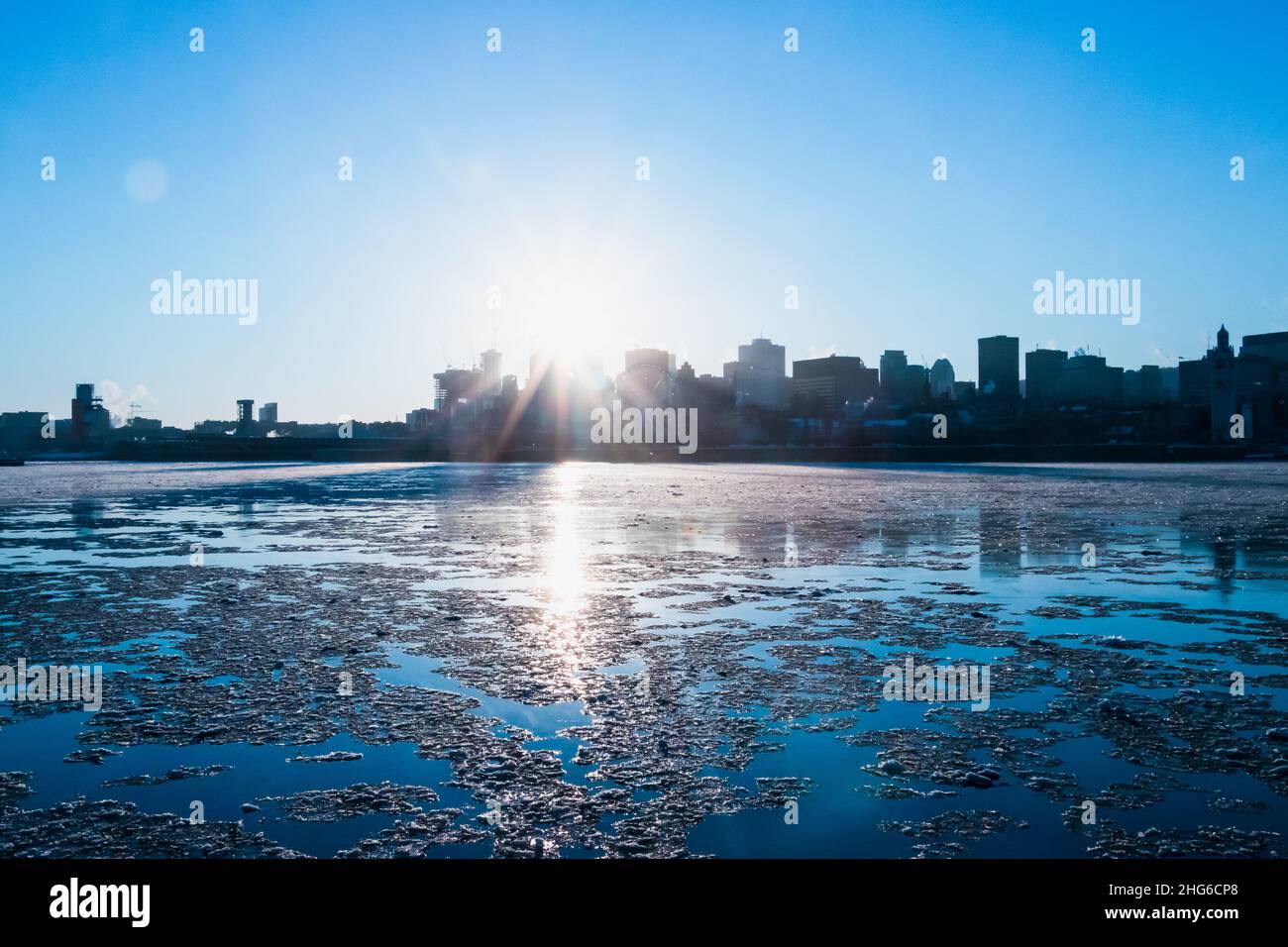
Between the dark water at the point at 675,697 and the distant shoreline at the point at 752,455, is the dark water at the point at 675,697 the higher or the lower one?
the lower one

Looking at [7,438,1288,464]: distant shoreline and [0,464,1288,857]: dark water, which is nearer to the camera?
[0,464,1288,857]: dark water

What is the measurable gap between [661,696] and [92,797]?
418 centimetres

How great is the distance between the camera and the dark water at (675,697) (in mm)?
5156

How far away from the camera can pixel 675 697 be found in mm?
7648

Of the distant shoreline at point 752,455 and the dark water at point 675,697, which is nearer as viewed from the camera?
the dark water at point 675,697

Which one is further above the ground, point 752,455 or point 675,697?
point 752,455

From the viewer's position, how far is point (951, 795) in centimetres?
550

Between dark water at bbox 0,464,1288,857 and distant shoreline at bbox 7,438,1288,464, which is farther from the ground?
distant shoreline at bbox 7,438,1288,464

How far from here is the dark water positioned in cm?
516

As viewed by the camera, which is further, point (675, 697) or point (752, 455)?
point (752, 455)
